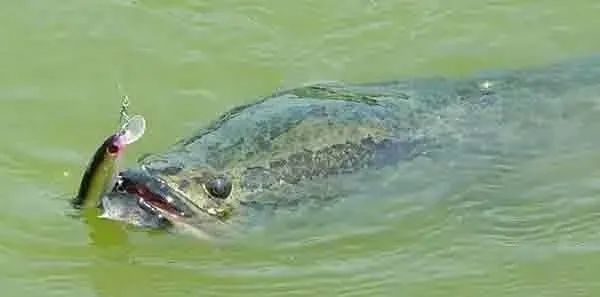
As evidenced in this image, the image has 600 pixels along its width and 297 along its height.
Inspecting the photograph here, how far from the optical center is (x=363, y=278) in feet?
16.9

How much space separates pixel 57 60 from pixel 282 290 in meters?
2.30

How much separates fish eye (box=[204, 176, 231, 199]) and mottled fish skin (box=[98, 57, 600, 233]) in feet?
0.05

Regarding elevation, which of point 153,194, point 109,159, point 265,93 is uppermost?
point 265,93

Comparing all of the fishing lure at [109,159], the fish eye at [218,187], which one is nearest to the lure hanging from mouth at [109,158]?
the fishing lure at [109,159]

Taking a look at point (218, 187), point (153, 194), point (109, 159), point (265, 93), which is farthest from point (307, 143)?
point (265, 93)

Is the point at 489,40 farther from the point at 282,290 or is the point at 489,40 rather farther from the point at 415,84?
the point at 282,290

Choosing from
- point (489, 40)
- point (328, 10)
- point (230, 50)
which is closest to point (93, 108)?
point (230, 50)

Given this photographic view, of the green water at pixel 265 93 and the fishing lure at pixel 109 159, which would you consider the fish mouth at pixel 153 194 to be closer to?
the fishing lure at pixel 109 159

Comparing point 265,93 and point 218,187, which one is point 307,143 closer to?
point 218,187

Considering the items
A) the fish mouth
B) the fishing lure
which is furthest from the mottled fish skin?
the fishing lure

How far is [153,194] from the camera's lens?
4766 millimetres

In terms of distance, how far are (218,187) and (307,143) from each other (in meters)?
0.47

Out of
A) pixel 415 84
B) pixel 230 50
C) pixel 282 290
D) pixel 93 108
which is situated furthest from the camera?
pixel 230 50

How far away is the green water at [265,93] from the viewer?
16.9 feet
